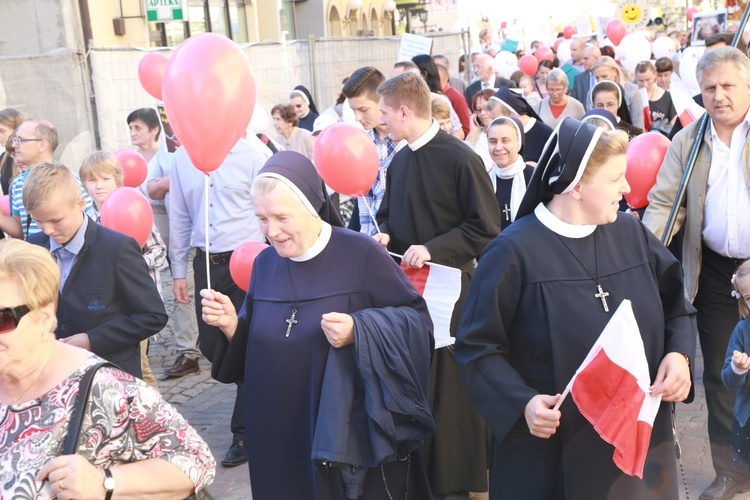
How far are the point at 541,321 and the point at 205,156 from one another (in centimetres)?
181

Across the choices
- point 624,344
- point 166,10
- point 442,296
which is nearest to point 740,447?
point 442,296

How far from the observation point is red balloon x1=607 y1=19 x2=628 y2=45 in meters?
20.0

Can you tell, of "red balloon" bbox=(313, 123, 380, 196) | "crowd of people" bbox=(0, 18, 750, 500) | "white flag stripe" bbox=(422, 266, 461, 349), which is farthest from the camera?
"red balloon" bbox=(313, 123, 380, 196)

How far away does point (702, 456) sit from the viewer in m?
5.77

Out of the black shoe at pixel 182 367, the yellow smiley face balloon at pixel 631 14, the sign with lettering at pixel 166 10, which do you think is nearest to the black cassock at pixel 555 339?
the black shoe at pixel 182 367

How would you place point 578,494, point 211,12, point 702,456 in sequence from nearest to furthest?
point 578,494
point 702,456
point 211,12

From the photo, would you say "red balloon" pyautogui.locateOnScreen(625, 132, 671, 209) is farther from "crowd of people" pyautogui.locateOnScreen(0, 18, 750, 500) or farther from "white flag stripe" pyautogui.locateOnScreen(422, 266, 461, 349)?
"white flag stripe" pyautogui.locateOnScreen(422, 266, 461, 349)

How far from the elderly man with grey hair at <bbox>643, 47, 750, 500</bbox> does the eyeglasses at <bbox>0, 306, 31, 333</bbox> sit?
3607 mm

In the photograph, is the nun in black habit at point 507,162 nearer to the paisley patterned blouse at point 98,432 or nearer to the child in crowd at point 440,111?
the child in crowd at point 440,111

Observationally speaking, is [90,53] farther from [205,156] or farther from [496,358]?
[496,358]

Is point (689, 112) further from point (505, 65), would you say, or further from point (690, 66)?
point (505, 65)

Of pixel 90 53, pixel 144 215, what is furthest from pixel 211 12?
pixel 144 215

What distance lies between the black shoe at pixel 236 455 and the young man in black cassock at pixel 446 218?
135 centimetres

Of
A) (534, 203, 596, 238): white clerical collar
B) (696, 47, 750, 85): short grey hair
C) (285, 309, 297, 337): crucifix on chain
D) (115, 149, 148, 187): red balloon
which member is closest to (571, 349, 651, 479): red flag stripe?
(534, 203, 596, 238): white clerical collar
